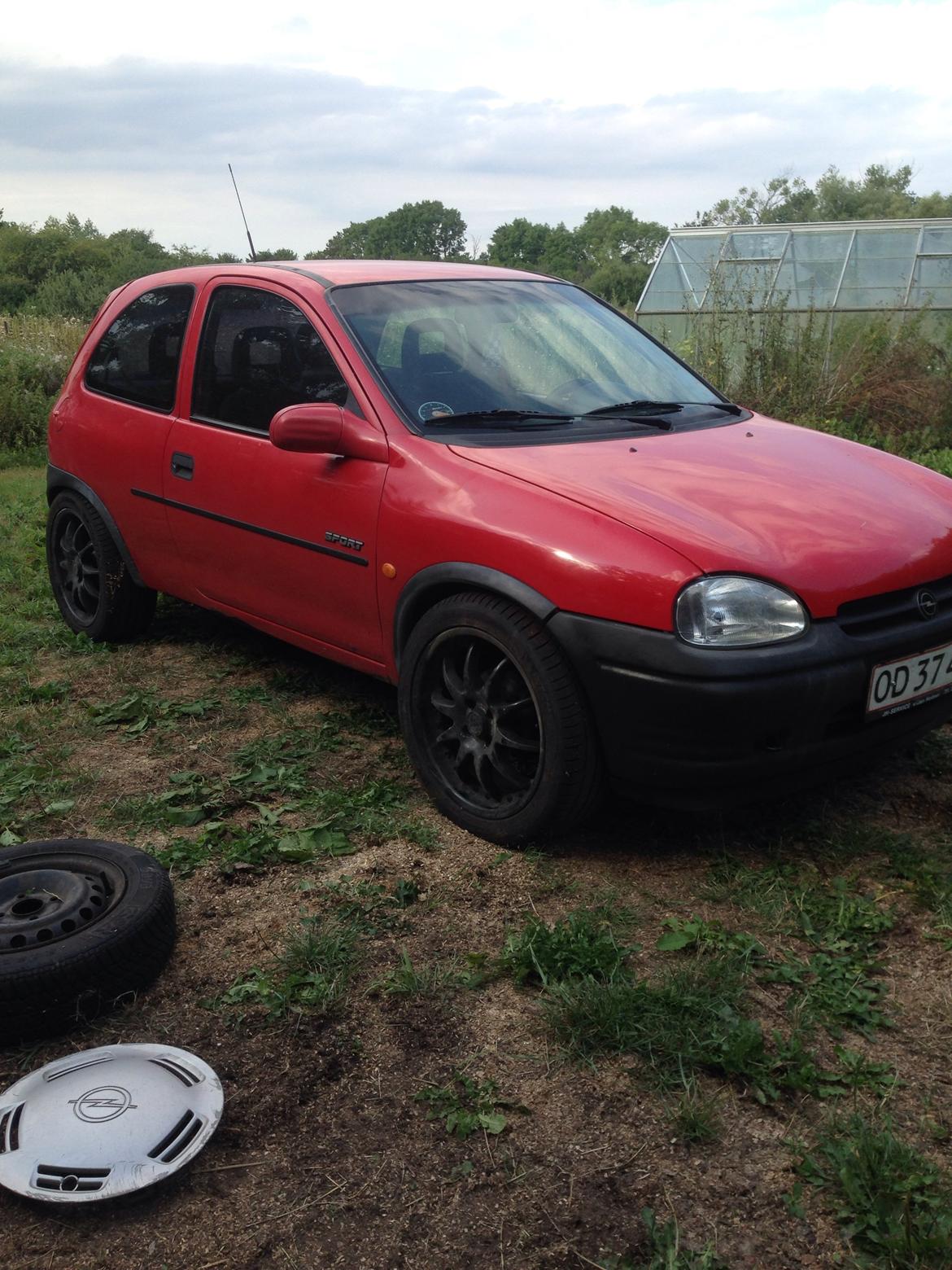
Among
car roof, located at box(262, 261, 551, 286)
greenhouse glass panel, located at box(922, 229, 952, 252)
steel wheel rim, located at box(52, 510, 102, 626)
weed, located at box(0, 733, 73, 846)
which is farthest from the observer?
greenhouse glass panel, located at box(922, 229, 952, 252)

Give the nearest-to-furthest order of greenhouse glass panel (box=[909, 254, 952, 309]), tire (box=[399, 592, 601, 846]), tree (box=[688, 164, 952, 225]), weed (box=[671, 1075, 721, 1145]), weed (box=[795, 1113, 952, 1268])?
weed (box=[795, 1113, 952, 1268]) < weed (box=[671, 1075, 721, 1145]) < tire (box=[399, 592, 601, 846]) < greenhouse glass panel (box=[909, 254, 952, 309]) < tree (box=[688, 164, 952, 225])

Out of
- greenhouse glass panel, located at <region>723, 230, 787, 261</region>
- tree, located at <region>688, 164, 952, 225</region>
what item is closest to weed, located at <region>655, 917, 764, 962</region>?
greenhouse glass panel, located at <region>723, 230, 787, 261</region>

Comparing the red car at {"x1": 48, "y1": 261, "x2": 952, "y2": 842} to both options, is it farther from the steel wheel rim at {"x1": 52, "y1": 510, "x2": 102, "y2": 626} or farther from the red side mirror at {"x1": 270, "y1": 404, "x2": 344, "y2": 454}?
the steel wheel rim at {"x1": 52, "y1": 510, "x2": 102, "y2": 626}

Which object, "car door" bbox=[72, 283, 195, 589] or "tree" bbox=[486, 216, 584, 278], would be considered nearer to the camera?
"car door" bbox=[72, 283, 195, 589]

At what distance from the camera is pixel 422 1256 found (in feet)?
7.14

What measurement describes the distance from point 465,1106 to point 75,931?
1.09 meters

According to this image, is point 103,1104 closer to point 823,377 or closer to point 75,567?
point 75,567

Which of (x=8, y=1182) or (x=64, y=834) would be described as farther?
(x=64, y=834)

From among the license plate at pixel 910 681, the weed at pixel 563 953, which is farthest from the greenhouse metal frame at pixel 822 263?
the weed at pixel 563 953

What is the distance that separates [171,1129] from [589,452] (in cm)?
232

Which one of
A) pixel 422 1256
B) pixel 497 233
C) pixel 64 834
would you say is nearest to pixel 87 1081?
pixel 422 1256

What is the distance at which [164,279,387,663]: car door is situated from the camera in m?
4.16

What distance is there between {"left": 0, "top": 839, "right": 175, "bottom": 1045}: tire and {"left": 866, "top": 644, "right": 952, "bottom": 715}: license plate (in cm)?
198

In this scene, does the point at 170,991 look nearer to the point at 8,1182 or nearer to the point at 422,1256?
the point at 8,1182
